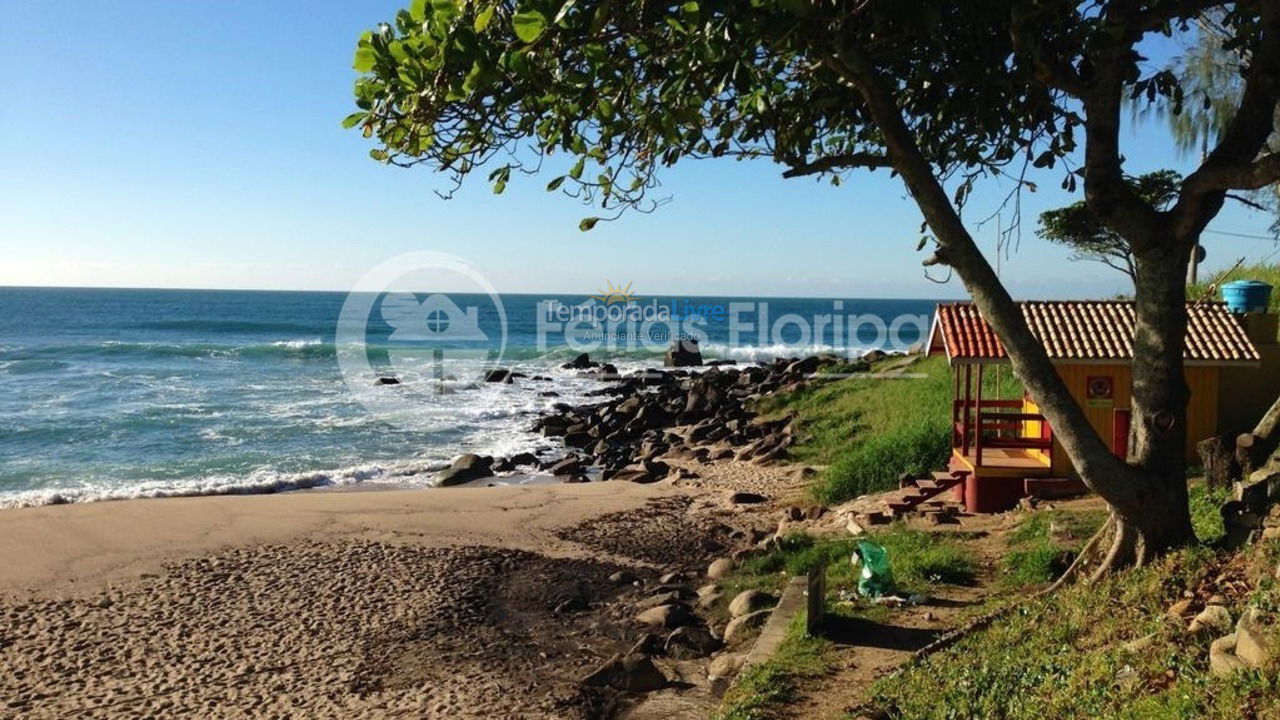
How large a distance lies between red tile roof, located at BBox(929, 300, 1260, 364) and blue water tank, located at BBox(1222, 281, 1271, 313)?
0.85 meters

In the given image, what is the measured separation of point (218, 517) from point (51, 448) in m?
10.1

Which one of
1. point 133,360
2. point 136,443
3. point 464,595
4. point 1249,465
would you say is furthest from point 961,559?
point 133,360

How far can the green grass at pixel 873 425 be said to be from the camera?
1455 cm

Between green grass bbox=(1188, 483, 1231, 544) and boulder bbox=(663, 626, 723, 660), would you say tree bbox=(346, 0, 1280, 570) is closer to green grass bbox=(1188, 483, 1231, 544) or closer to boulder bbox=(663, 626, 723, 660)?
green grass bbox=(1188, 483, 1231, 544)

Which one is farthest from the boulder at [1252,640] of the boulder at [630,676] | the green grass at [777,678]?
the boulder at [630,676]

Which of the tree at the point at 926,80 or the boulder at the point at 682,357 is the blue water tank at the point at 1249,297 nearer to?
the tree at the point at 926,80

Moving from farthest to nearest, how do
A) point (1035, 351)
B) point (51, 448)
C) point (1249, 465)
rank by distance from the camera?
point (51, 448)
point (1249, 465)
point (1035, 351)

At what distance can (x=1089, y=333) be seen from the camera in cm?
1198

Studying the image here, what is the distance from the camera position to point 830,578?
30.6 ft

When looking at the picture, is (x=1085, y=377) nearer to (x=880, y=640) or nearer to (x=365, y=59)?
(x=880, y=640)

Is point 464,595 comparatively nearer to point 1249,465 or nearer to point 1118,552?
point 1118,552

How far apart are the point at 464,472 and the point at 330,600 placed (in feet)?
27.1

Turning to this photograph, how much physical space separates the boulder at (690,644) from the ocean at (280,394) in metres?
10.9

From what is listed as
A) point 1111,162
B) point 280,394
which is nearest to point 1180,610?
point 1111,162
